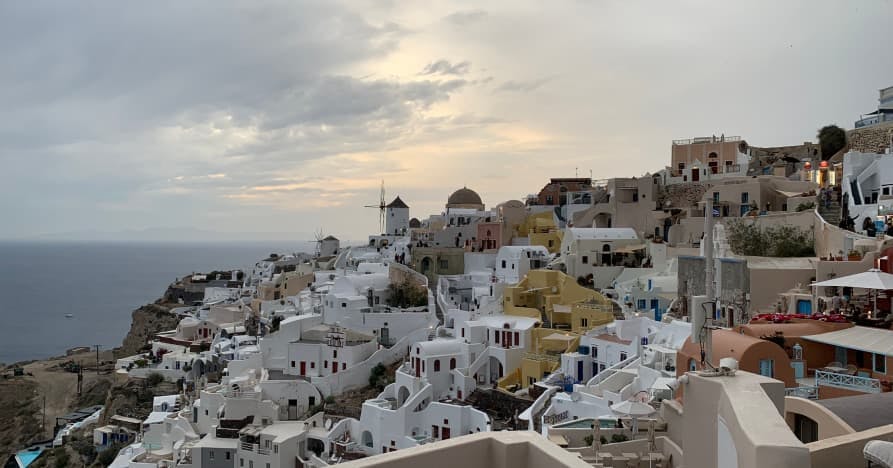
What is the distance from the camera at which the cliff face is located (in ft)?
161

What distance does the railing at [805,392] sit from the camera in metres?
9.27

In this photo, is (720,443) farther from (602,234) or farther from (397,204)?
(397,204)

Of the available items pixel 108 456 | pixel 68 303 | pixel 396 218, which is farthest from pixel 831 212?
pixel 68 303

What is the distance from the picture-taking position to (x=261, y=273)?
1960 inches

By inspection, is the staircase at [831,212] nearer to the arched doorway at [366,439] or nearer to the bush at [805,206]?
the bush at [805,206]

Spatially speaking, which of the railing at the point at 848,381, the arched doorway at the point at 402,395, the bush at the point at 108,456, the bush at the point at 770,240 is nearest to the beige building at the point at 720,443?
the railing at the point at 848,381

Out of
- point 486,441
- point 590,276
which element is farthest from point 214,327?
point 486,441

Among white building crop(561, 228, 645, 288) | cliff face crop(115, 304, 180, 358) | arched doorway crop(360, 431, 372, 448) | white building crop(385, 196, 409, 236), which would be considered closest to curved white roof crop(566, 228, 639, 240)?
white building crop(561, 228, 645, 288)

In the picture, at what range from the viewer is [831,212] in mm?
20953

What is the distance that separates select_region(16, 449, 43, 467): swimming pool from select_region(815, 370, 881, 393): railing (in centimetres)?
3187

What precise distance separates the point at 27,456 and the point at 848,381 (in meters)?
33.8

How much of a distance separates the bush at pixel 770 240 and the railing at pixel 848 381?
35.9ft

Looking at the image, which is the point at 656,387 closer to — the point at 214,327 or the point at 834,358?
the point at 834,358

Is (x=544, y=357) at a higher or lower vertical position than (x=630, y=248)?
lower
